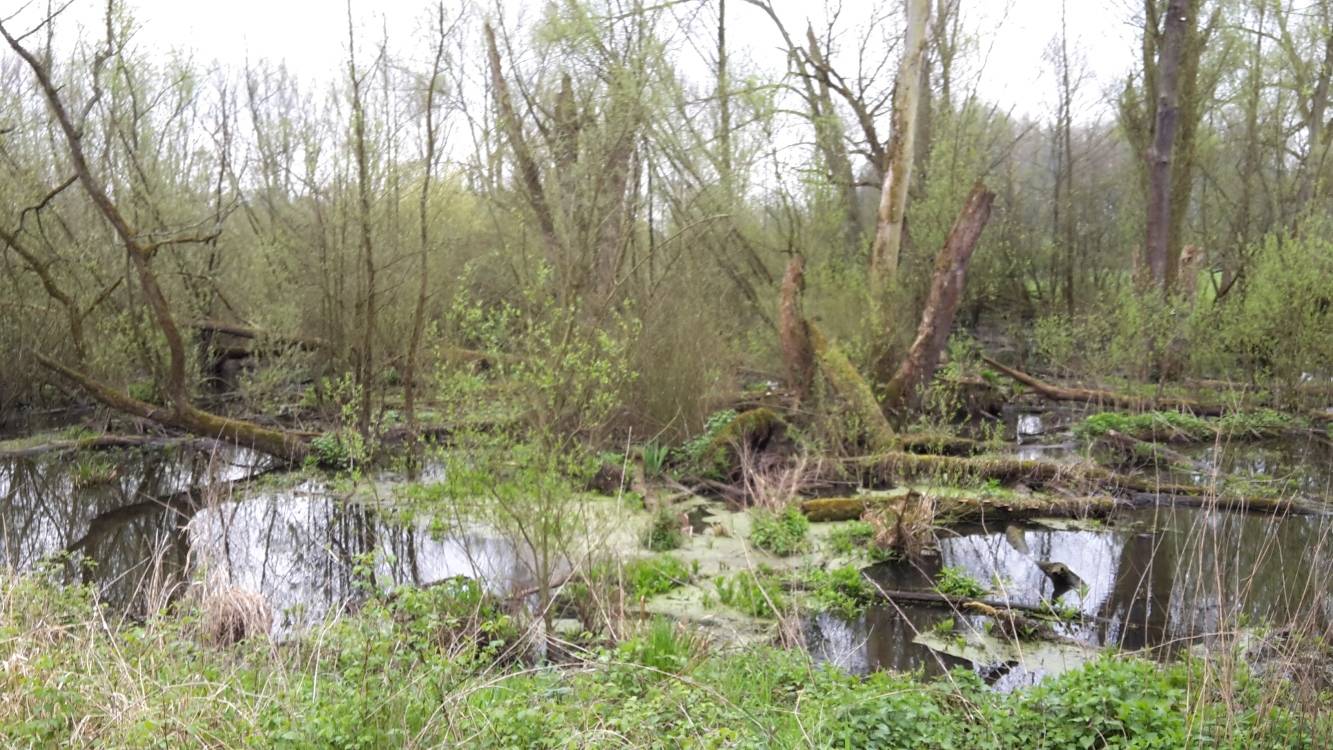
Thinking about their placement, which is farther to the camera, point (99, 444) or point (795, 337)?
point (99, 444)

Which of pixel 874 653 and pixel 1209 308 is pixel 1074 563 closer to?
pixel 874 653

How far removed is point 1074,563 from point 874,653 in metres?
2.55

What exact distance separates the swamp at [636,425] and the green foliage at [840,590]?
0.04 meters

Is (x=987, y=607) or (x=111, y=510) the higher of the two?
(x=111, y=510)

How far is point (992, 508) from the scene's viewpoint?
8711mm

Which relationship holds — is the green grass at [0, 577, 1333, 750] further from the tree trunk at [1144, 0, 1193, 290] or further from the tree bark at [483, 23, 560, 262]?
the tree trunk at [1144, 0, 1193, 290]

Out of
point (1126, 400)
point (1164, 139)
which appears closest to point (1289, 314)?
point (1126, 400)

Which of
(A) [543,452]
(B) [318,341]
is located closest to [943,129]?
(B) [318,341]

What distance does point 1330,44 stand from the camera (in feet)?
57.5

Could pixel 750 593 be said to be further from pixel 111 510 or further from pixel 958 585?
pixel 111 510

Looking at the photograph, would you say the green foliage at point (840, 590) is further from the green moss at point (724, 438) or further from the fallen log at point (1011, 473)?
the green moss at point (724, 438)

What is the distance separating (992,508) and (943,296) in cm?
331

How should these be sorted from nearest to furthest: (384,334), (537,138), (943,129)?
(537,138)
(384,334)
(943,129)

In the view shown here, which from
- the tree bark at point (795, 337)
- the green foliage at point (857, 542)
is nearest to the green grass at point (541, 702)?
the green foliage at point (857, 542)
